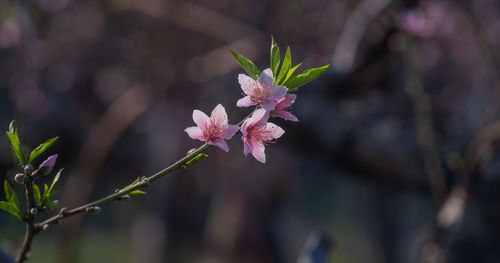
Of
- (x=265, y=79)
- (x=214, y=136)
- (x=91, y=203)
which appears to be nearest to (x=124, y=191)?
(x=91, y=203)

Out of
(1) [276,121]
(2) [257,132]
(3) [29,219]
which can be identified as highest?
(1) [276,121]

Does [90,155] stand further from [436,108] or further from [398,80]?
[436,108]

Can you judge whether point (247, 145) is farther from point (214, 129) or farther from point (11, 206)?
point (11, 206)

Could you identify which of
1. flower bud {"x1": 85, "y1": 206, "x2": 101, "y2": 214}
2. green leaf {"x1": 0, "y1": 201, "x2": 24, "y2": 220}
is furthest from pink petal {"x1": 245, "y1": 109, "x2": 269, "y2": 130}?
green leaf {"x1": 0, "y1": 201, "x2": 24, "y2": 220}

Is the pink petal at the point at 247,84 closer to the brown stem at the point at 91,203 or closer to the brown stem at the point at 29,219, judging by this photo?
the brown stem at the point at 91,203

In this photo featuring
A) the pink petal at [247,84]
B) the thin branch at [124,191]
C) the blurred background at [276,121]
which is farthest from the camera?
the blurred background at [276,121]

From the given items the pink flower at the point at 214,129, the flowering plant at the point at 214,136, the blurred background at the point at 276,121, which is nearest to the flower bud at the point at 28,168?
the flowering plant at the point at 214,136
